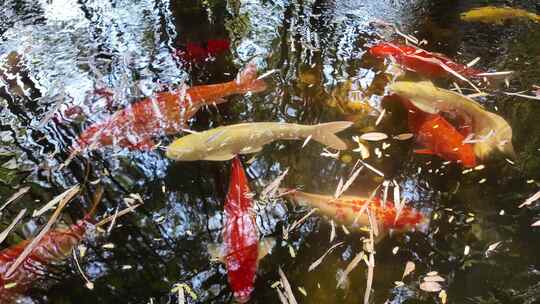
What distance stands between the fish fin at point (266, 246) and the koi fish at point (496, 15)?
9.27 feet

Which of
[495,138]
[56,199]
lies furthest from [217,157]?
[495,138]

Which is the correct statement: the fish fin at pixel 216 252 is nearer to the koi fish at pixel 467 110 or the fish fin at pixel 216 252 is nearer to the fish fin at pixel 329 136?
the fish fin at pixel 329 136

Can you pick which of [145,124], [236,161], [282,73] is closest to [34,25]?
[145,124]

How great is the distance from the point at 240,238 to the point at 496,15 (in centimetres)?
310

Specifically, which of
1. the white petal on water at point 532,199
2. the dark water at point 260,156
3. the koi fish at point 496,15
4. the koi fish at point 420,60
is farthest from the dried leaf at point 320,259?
the koi fish at point 496,15

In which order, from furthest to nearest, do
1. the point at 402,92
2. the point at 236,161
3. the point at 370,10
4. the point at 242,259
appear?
the point at 370,10
the point at 402,92
the point at 236,161
the point at 242,259

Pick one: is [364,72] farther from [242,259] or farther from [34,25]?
[34,25]

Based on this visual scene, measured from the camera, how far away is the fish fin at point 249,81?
10.2ft

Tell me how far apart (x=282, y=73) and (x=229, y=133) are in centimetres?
85

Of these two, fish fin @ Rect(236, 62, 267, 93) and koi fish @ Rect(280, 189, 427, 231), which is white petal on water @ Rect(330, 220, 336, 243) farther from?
fish fin @ Rect(236, 62, 267, 93)

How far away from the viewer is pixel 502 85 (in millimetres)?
3207

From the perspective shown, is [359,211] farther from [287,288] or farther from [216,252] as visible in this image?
[216,252]

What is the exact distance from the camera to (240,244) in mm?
2197

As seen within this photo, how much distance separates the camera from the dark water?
2119mm
